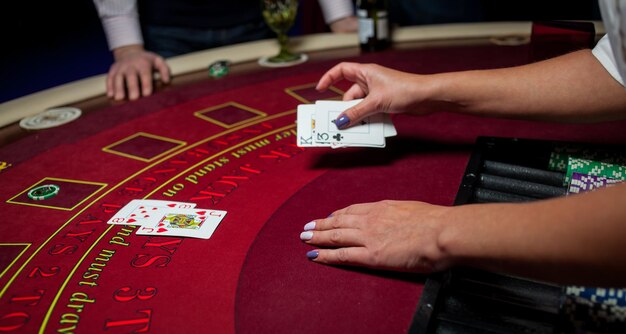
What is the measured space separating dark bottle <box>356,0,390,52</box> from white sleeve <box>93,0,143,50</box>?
36.8 inches

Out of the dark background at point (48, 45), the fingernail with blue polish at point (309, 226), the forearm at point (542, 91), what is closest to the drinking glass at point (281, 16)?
the forearm at point (542, 91)

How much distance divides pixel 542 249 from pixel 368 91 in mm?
757

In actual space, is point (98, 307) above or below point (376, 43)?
below

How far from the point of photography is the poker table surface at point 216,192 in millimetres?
994

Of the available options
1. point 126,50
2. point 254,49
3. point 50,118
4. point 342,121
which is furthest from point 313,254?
point 126,50

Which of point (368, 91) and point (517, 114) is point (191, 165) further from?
point (517, 114)

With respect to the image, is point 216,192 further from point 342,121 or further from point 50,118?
point 50,118

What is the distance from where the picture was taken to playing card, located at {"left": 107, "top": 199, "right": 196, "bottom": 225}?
4.16 feet

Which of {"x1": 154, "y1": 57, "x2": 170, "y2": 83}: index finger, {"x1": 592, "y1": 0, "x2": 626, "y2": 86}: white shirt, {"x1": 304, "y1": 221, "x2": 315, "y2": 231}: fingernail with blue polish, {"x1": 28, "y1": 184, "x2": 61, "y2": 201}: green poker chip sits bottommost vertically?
{"x1": 304, "y1": 221, "x2": 315, "y2": 231}: fingernail with blue polish

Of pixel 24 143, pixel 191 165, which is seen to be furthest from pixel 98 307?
pixel 24 143

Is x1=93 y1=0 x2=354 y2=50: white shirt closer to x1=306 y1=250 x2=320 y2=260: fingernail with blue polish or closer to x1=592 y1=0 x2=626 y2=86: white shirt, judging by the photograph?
x1=306 y1=250 x2=320 y2=260: fingernail with blue polish

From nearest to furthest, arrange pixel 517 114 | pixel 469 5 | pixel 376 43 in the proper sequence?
pixel 517 114, pixel 376 43, pixel 469 5

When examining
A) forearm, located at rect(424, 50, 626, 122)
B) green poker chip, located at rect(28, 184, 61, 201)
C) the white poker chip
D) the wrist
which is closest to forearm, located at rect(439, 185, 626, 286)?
forearm, located at rect(424, 50, 626, 122)

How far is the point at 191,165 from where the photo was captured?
1.51 metres
